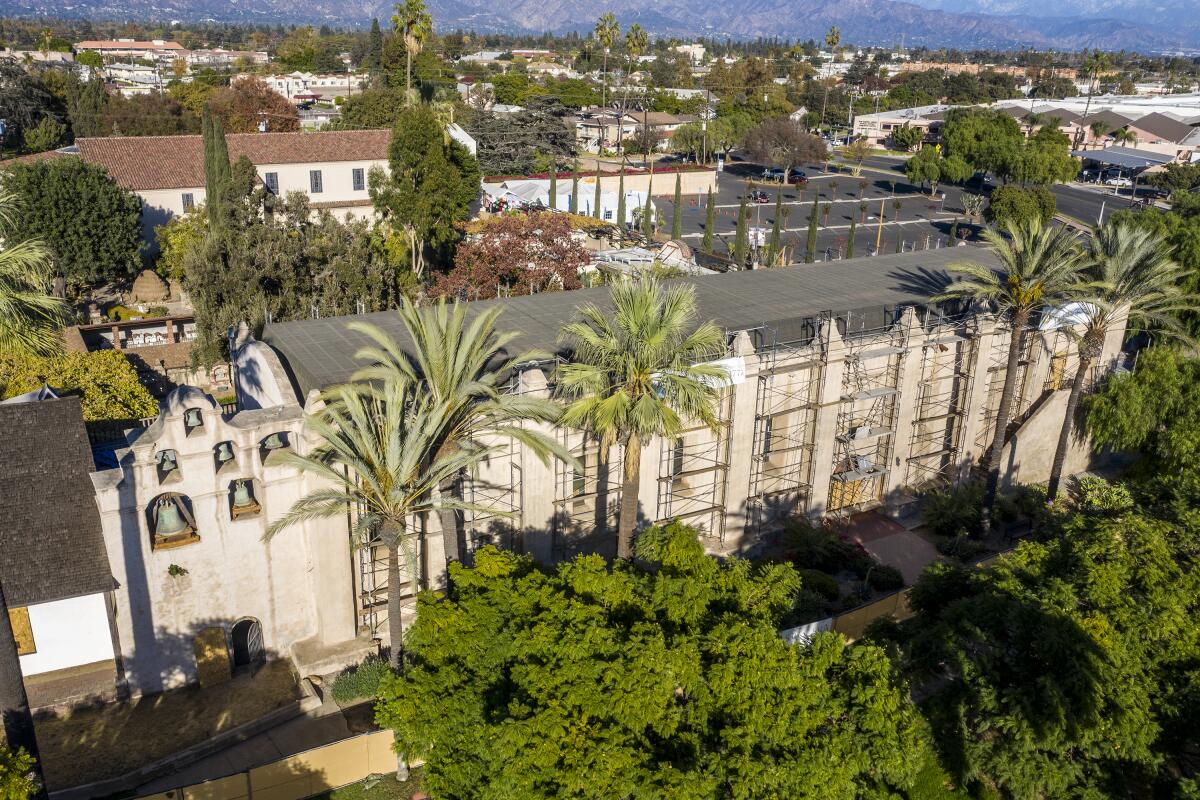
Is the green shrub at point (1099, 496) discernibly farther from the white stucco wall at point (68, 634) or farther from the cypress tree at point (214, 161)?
the cypress tree at point (214, 161)

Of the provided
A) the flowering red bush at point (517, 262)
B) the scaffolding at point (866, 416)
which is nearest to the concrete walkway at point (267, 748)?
the scaffolding at point (866, 416)

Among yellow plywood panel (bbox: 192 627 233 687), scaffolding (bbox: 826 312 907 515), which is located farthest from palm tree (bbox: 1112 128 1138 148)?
yellow plywood panel (bbox: 192 627 233 687)

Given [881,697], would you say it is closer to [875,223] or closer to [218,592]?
[218,592]

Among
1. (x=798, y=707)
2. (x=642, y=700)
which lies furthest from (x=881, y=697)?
(x=642, y=700)

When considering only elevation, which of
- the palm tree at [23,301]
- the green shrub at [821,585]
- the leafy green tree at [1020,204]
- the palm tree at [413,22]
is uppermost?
the palm tree at [413,22]

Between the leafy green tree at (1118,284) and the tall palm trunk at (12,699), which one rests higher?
the leafy green tree at (1118,284)

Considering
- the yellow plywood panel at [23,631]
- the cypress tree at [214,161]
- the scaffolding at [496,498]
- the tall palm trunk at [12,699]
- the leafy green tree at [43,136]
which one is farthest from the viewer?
the leafy green tree at [43,136]
